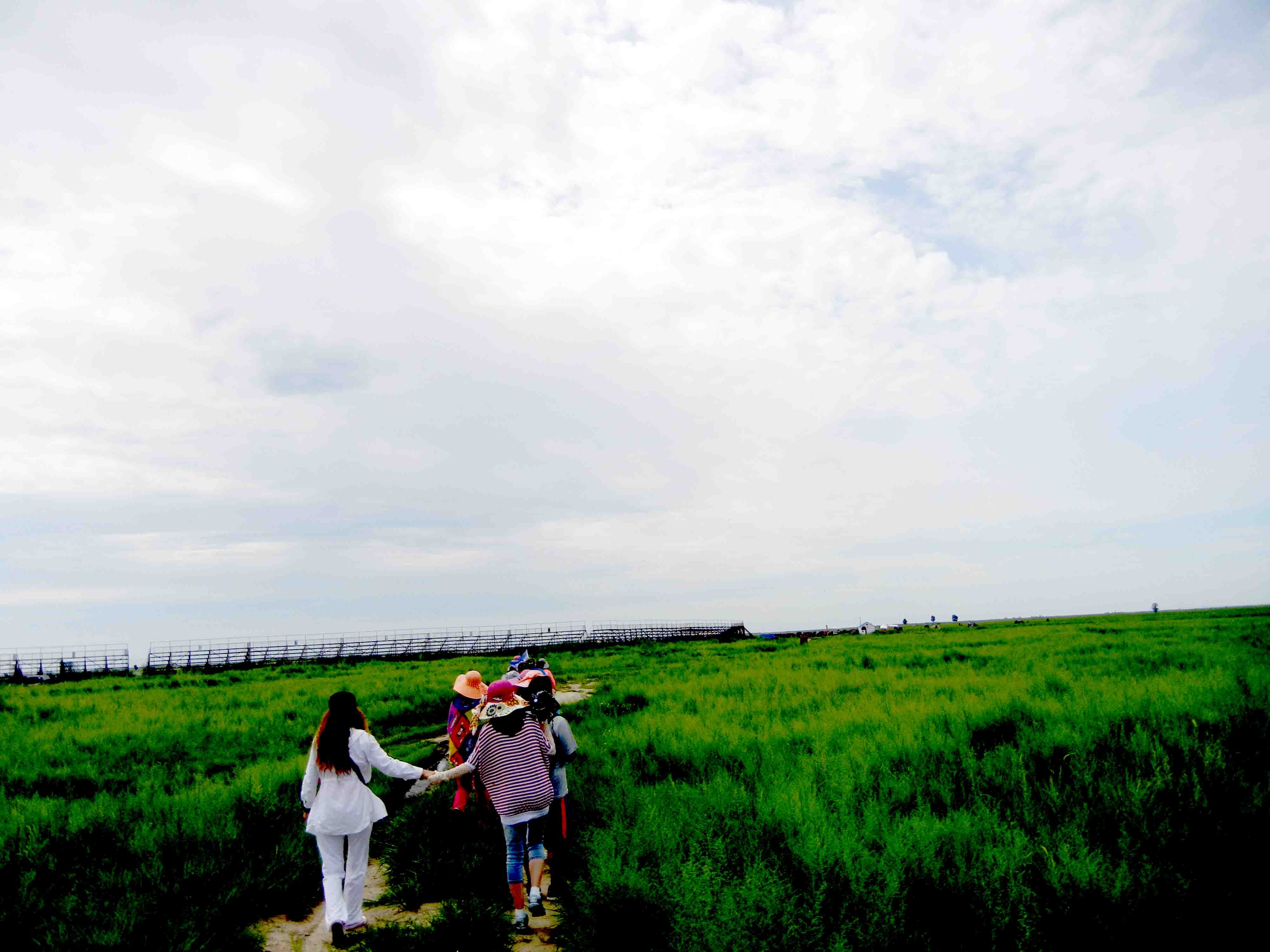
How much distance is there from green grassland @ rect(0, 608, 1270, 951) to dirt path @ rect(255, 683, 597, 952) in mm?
163

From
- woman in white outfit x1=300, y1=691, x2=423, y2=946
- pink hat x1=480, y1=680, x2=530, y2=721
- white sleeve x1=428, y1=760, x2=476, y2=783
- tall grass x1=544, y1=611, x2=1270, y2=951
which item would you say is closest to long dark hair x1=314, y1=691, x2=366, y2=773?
woman in white outfit x1=300, y1=691, x2=423, y2=946

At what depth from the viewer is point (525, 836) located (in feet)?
18.0

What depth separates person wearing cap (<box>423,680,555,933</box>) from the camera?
17.4 ft

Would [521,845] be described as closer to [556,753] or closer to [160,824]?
[556,753]

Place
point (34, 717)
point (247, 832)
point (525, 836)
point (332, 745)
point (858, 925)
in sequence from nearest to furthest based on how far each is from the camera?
1. point (858, 925)
2. point (332, 745)
3. point (525, 836)
4. point (247, 832)
5. point (34, 717)

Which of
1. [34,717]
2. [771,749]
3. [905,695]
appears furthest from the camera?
[34,717]

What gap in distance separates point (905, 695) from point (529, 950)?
9689 mm

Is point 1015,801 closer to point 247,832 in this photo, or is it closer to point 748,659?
point 247,832

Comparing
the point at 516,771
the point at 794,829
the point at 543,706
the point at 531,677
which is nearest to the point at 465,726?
the point at 531,677

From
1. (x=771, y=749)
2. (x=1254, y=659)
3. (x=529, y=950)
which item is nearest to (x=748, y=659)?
(x=1254, y=659)

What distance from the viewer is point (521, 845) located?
17.7 feet

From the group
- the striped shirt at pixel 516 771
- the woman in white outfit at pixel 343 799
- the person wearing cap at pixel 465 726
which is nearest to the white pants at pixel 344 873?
the woman in white outfit at pixel 343 799

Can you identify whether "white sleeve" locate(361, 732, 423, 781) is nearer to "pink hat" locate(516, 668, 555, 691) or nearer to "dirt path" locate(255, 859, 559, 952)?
"dirt path" locate(255, 859, 559, 952)

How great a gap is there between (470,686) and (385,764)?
1272 millimetres
